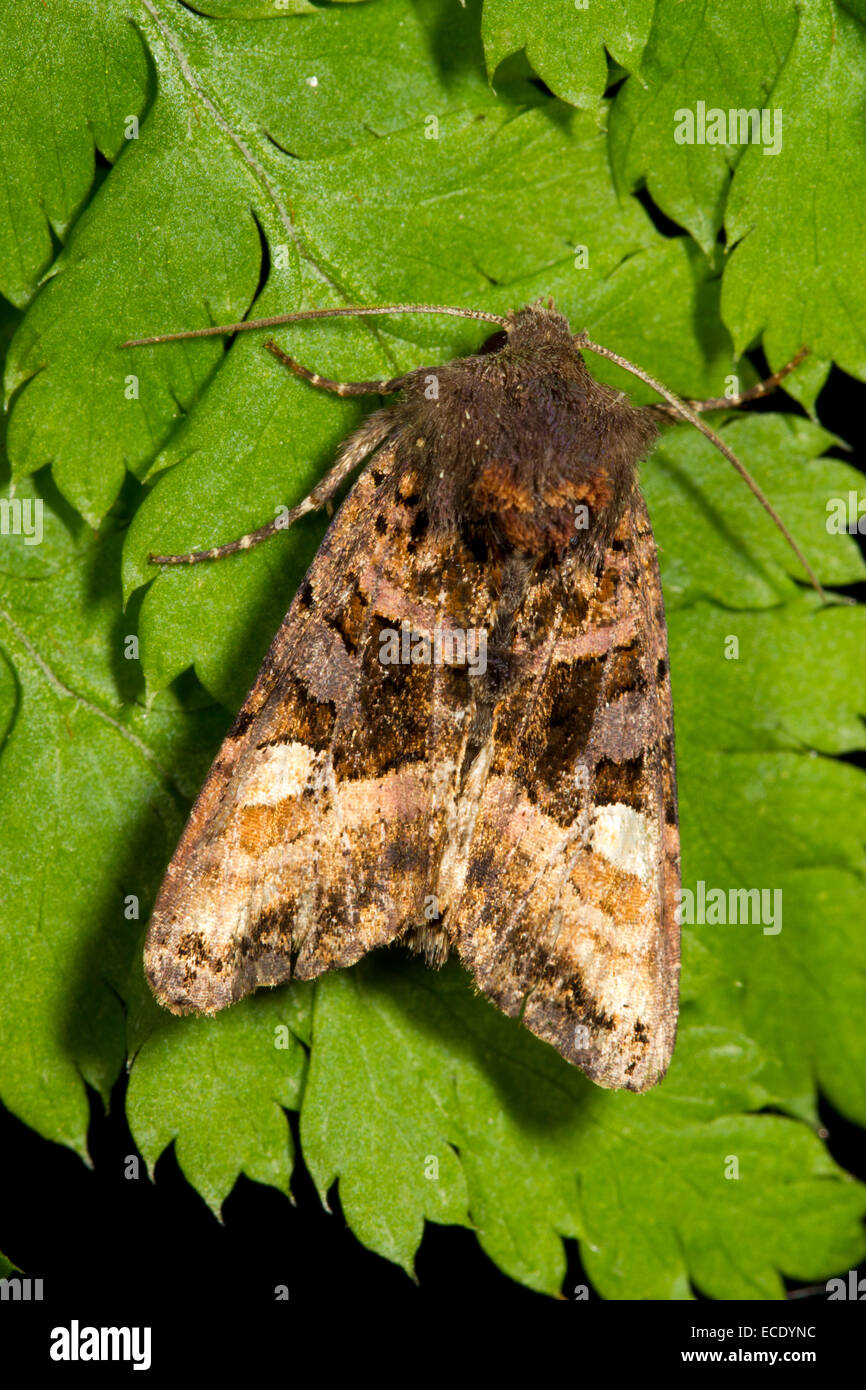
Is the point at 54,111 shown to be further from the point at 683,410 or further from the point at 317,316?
the point at 683,410

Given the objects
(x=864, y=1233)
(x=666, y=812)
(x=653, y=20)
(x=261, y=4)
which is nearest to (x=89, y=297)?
(x=261, y=4)

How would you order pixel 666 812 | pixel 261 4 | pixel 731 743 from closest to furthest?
pixel 261 4
pixel 666 812
pixel 731 743

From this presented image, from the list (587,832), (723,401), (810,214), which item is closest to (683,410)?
(723,401)

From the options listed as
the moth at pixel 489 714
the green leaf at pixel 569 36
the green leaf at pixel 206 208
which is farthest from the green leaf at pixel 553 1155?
the green leaf at pixel 569 36

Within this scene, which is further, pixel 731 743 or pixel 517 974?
pixel 731 743

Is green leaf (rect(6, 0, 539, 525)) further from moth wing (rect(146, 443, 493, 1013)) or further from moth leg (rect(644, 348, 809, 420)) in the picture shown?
moth leg (rect(644, 348, 809, 420))

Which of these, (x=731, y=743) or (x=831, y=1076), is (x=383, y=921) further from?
(x=831, y=1076)

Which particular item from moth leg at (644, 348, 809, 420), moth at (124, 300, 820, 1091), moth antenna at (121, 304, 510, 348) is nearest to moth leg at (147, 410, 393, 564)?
moth at (124, 300, 820, 1091)
